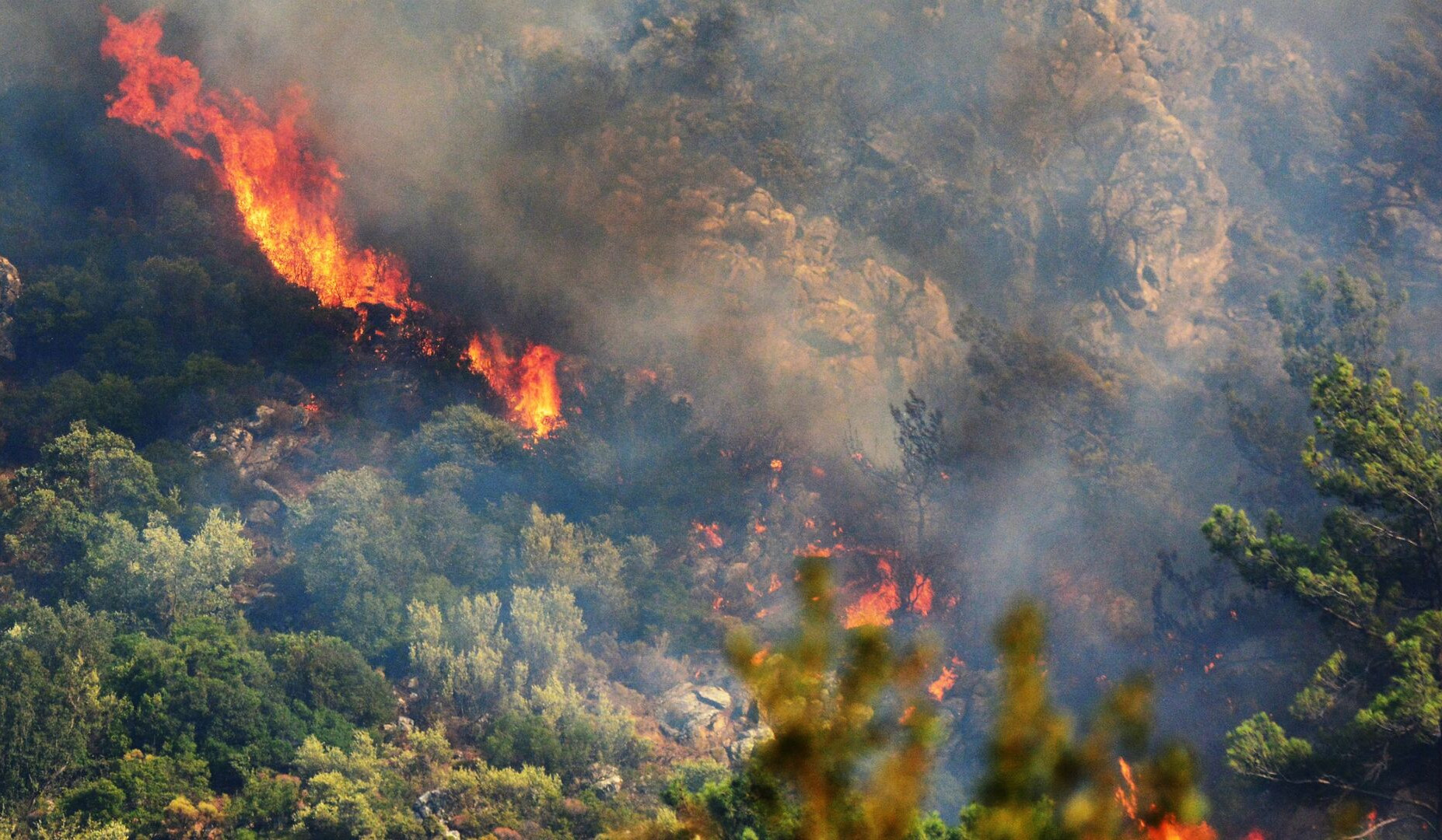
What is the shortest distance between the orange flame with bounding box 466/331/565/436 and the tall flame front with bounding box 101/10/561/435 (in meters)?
5.10

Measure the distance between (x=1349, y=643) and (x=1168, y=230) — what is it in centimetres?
3449

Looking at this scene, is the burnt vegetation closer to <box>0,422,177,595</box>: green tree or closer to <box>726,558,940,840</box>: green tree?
<box>0,422,177,595</box>: green tree

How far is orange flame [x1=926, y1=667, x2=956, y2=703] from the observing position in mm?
52844

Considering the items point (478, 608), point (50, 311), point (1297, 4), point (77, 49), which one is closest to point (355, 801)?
point (478, 608)

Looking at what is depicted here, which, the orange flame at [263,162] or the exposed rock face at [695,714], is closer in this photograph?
the exposed rock face at [695,714]

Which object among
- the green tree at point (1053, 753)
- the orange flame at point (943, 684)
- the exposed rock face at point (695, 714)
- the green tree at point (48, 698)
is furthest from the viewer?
the orange flame at point (943, 684)

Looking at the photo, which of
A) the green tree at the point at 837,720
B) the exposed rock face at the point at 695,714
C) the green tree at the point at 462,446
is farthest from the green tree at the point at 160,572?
the green tree at the point at 837,720

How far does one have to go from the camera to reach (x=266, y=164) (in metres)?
72.4

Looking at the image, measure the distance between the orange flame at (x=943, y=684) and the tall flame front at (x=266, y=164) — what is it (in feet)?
119

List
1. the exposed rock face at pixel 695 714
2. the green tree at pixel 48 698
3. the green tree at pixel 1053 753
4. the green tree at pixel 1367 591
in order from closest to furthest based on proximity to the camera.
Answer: the green tree at pixel 1053 753 < the green tree at pixel 1367 591 < the green tree at pixel 48 698 < the exposed rock face at pixel 695 714

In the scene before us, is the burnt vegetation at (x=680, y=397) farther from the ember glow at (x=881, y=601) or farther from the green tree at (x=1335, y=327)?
the ember glow at (x=881, y=601)

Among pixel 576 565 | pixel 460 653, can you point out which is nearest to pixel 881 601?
pixel 576 565

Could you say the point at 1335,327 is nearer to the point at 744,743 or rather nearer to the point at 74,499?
the point at 744,743

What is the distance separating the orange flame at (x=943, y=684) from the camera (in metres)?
52.8
